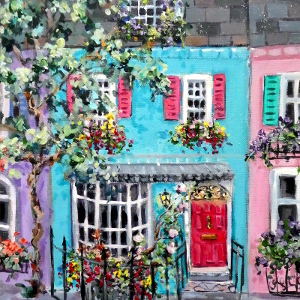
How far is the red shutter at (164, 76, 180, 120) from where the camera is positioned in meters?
5.68

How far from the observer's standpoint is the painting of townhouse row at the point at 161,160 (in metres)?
5.04

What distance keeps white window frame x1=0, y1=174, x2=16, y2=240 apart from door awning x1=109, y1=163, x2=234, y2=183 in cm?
127

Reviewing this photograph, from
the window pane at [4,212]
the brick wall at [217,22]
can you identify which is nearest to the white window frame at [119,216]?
the window pane at [4,212]

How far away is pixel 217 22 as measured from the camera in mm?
5523

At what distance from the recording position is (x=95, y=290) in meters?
5.16

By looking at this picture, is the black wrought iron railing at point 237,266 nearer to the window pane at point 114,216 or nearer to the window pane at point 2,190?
the window pane at point 114,216

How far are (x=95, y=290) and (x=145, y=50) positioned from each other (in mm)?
2633

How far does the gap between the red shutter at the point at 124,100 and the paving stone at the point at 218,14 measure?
126 centimetres

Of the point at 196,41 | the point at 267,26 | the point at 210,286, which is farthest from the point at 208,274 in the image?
the point at 267,26

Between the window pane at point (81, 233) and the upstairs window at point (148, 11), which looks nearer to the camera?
the upstairs window at point (148, 11)

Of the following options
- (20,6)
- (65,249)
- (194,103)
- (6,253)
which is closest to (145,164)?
(194,103)

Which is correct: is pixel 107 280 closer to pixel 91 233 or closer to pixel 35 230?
pixel 91 233

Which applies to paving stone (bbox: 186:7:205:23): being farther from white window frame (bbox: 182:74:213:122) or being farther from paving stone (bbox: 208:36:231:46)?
white window frame (bbox: 182:74:213:122)

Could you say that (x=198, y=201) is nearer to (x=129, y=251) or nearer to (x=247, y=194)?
(x=247, y=194)
